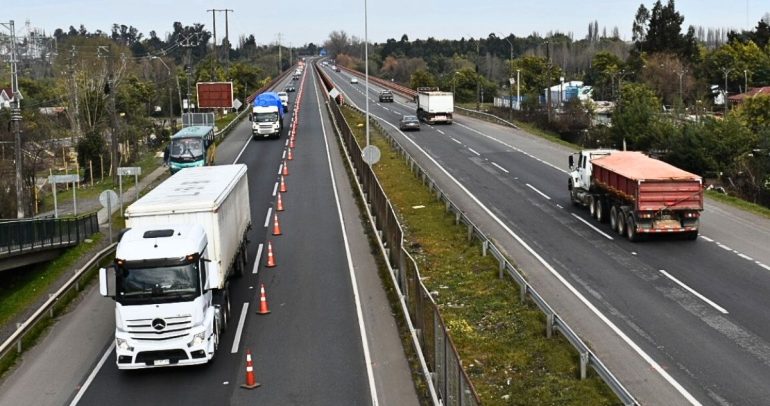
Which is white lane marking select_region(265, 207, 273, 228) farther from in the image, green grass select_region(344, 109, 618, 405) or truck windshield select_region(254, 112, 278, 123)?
truck windshield select_region(254, 112, 278, 123)

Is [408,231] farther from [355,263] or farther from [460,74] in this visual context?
[460,74]

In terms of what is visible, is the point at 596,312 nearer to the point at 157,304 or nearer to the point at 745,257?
the point at 745,257

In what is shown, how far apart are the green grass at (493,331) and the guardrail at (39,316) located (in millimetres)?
9538

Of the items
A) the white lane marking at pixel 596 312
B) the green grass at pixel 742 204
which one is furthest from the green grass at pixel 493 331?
the green grass at pixel 742 204

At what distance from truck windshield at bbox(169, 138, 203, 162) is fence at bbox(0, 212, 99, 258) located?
38.3 feet

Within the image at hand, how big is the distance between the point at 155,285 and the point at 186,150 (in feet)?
96.4

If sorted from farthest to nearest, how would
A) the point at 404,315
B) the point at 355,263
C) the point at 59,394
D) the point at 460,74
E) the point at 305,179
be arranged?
the point at 460,74 → the point at 305,179 → the point at 355,263 → the point at 404,315 → the point at 59,394

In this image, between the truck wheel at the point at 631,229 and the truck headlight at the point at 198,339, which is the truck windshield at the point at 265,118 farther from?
the truck headlight at the point at 198,339

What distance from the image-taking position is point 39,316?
20.0 m

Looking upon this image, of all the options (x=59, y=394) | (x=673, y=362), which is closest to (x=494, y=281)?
(x=673, y=362)

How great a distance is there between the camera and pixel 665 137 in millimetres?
59031

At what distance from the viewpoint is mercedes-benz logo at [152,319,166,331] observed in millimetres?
16016

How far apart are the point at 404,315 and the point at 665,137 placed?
148 ft

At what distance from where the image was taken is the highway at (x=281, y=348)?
15.7m
